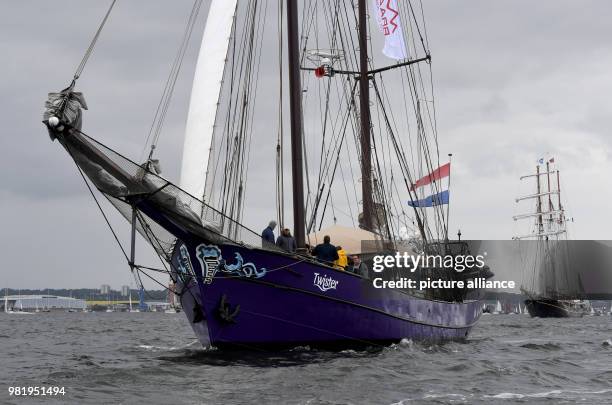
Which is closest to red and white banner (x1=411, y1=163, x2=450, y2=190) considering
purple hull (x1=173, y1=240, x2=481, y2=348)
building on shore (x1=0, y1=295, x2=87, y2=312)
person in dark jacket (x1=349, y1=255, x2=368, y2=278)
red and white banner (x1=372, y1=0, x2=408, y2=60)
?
red and white banner (x1=372, y1=0, x2=408, y2=60)

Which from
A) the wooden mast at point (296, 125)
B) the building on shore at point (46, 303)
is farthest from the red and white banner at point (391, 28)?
the building on shore at point (46, 303)

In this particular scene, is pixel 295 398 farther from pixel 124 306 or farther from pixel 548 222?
pixel 124 306

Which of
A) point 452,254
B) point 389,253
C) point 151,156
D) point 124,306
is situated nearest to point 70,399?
point 151,156

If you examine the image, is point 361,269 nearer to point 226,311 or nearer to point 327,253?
point 327,253

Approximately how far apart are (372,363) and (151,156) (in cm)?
563

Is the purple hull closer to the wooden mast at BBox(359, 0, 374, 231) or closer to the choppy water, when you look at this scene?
the choppy water

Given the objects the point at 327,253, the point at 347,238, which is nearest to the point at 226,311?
the point at 327,253

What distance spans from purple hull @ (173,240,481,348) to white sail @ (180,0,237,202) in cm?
432

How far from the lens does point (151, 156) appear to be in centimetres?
1662

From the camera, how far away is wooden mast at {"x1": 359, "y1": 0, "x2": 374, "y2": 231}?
29.2m

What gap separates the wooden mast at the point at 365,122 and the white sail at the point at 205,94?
21.5ft

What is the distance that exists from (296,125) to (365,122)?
11.3 m

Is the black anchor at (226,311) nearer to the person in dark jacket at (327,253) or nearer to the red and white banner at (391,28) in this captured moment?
the person in dark jacket at (327,253)

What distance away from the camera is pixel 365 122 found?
31.1m
